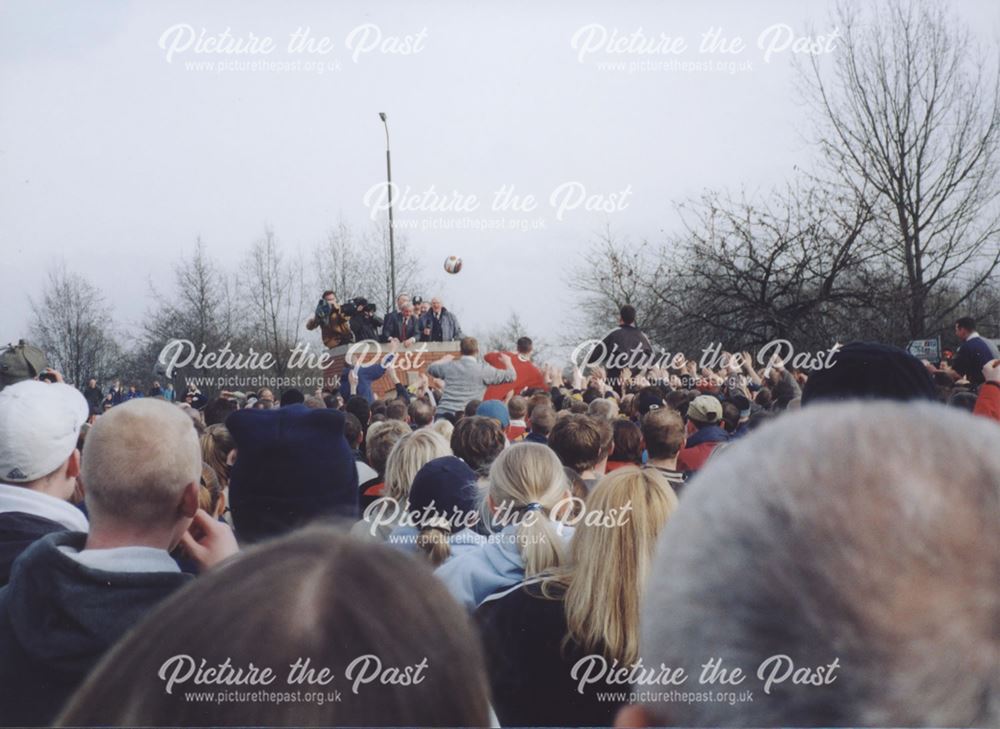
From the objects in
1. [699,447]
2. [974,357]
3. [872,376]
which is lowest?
[699,447]

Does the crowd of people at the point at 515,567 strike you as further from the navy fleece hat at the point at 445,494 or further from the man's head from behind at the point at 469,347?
the man's head from behind at the point at 469,347

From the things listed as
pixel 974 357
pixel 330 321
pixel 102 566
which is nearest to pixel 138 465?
pixel 102 566

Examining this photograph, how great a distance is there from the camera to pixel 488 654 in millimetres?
2668

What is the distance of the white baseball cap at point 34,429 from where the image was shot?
2820mm

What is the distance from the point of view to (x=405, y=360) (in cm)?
1236

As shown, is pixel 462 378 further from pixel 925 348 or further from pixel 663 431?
pixel 925 348

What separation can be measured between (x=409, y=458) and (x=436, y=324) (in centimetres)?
992

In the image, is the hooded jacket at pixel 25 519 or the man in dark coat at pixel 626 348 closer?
the hooded jacket at pixel 25 519

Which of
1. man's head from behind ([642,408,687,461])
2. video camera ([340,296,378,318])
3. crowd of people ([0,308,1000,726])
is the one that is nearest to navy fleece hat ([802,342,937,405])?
crowd of people ([0,308,1000,726])

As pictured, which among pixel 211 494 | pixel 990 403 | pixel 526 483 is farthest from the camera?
pixel 990 403

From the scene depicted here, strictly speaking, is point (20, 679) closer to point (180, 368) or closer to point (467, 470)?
point (467, 470)

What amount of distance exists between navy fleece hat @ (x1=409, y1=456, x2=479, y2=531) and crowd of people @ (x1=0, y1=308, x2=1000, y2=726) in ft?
0.04

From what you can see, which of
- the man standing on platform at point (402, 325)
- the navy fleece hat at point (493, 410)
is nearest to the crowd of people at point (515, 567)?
the navy fleece hat at point (493, 410)

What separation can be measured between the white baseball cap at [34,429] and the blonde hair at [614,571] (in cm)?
143
